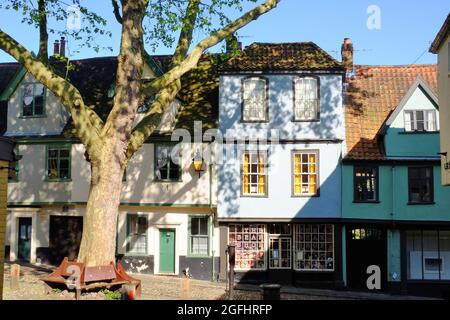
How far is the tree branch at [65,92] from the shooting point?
17.3m

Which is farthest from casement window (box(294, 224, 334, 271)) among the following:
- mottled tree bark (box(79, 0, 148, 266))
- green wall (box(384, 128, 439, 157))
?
mottled tree bark (box(79, 0, 148, 266))

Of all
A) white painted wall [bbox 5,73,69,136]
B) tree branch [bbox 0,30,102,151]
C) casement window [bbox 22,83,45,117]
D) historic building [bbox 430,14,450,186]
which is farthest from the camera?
casement window [bbox 22,83,45,117]

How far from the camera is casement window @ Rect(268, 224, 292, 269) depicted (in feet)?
81.4

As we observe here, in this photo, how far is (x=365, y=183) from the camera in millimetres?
24844

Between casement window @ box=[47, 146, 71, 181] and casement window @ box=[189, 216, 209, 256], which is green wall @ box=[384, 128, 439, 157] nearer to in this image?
casement window @ box=[189, 216, 209, 256]

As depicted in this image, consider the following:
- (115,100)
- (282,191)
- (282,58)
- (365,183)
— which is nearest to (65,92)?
(115,100)

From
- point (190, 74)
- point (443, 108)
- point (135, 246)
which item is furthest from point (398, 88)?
point (135, 246)

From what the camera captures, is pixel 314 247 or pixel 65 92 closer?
pixel 65 92

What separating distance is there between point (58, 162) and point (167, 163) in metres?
5.06

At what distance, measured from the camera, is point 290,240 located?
81.9 ft

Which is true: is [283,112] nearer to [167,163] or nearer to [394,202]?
[167,163]

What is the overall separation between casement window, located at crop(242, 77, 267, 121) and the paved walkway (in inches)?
281

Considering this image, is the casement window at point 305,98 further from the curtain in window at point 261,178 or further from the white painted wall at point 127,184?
the white painted wall at point 127,184
